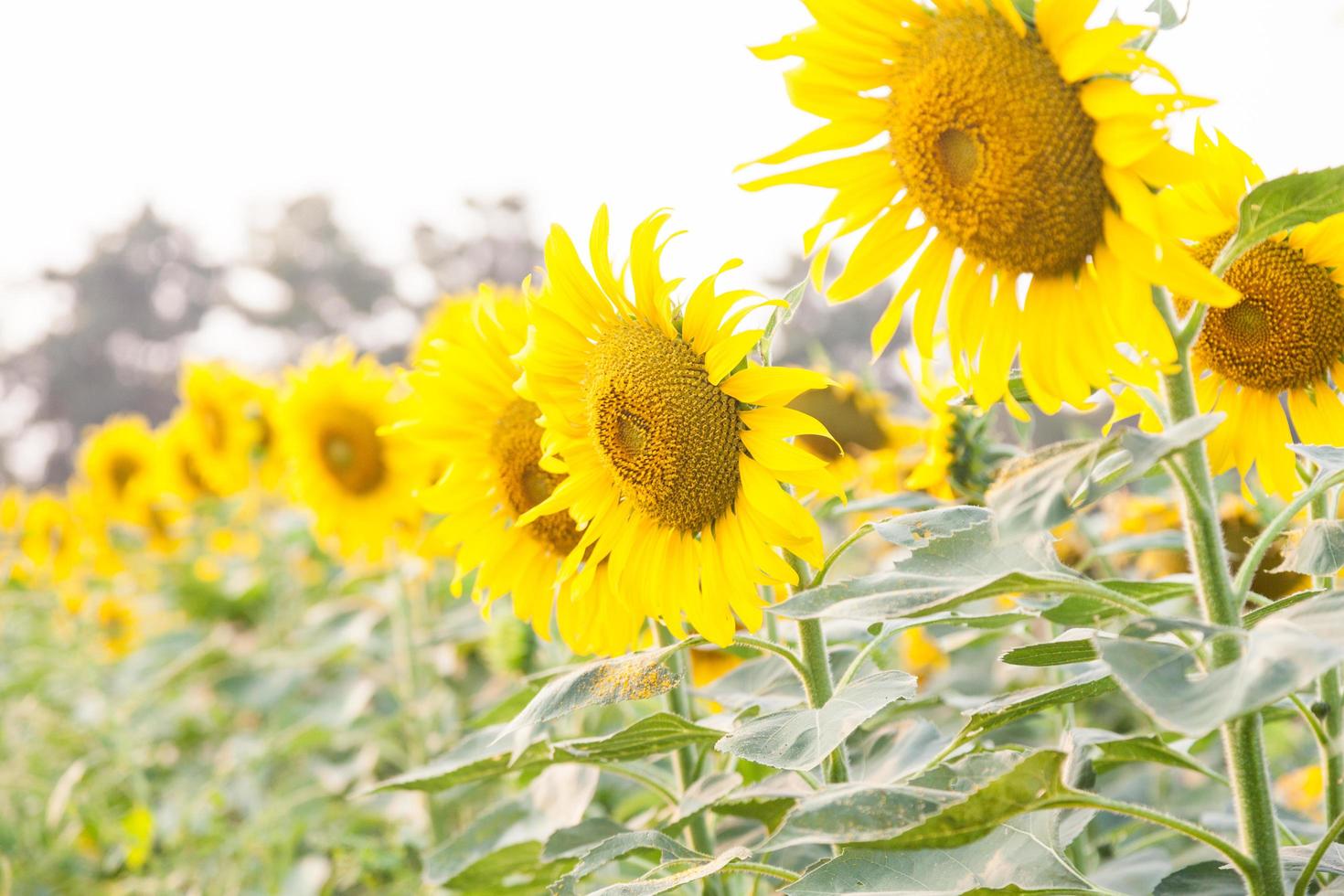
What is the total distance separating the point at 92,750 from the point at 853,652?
2785 millimetres

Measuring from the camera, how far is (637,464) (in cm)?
125

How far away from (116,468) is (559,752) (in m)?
4.32

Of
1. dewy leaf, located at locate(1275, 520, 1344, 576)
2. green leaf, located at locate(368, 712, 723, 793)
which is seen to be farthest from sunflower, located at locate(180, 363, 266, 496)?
dewy leaf, located at locate(1275, 520, 1344, 576)

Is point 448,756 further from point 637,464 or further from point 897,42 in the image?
point 897,42

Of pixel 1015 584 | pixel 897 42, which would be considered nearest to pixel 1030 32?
pixel 897 42

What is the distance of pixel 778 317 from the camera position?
3.73ft

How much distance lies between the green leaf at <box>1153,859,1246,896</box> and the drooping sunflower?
2.64 feet

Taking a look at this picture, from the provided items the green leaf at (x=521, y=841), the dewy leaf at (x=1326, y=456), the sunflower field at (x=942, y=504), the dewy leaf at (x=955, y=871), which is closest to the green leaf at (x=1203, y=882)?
the sunflower field at (x=942, y=504)

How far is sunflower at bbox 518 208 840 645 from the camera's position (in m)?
1.16

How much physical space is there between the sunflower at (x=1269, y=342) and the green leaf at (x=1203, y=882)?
1.30ft

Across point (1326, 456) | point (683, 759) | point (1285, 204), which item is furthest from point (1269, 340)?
point (683, 759)

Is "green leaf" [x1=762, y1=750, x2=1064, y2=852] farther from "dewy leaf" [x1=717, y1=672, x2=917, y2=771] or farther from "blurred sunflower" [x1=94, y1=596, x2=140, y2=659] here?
"blurred sunflower" [x1=94, y1=596, x2=140, y2=659]

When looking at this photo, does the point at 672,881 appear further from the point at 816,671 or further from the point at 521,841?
the point at 521,841

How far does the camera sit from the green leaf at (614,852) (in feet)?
3.28
